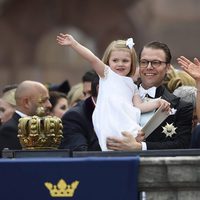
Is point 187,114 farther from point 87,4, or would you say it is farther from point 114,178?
point 87,4

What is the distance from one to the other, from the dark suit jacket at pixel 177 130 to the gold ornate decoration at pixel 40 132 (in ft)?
2.12

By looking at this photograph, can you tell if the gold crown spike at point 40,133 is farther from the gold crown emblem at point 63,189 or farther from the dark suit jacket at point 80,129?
the gold crown emblem at point 63,189

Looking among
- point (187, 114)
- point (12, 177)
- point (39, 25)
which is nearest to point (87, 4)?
point (39, 25)

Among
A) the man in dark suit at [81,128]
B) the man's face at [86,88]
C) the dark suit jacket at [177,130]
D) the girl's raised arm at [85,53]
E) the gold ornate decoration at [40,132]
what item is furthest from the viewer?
the man's face at [86,88]

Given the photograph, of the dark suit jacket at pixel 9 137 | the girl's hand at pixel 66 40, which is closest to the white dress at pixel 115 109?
the girl's hand at pixel 66 40

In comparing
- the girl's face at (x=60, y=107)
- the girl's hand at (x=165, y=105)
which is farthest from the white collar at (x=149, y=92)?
the girl's face at (x=60, y=107)

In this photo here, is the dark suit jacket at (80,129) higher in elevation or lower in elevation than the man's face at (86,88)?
lower

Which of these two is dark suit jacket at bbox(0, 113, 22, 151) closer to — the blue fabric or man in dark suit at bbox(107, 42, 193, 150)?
man in dark suit at bbox(107, 42, 193, 150)

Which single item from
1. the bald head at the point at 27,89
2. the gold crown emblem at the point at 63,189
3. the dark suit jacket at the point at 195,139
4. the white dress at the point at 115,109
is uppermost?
the bald head at the point at 27,89

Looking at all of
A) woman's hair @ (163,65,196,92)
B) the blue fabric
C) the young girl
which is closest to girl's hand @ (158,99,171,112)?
the young girl

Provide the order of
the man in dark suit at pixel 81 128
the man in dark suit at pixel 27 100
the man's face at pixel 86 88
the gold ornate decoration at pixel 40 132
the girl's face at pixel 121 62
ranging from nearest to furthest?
the gold ornate decoration at pixel 40 132
the girl's face at pixel 121 62
the man in dark suit at pixel 81 128
the man in dark suit at pixel 27 100
the man's face at pixel 86 88

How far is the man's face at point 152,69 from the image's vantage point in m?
7.76

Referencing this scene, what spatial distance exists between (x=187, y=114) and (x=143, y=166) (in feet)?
5.94

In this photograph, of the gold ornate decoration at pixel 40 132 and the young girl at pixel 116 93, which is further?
the young girl at pixel 116 93
